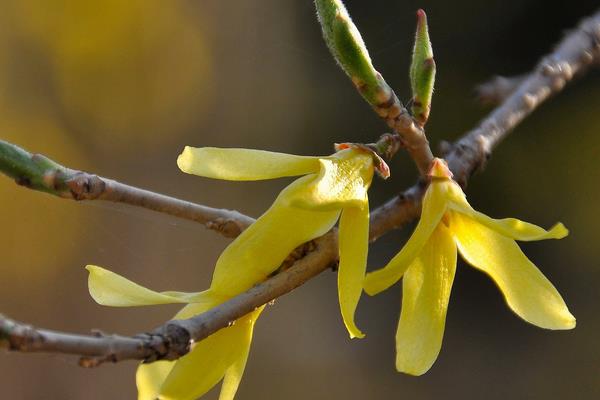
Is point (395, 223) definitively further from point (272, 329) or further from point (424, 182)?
point (272, 329)

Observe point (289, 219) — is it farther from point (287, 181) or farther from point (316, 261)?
point (287, 181)

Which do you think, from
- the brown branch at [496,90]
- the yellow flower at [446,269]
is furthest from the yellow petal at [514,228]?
the brown branch at [496,90]

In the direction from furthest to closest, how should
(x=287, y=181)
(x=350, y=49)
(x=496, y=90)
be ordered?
(x=287, y=181), (x=496, y=90), (x=350, y=49)

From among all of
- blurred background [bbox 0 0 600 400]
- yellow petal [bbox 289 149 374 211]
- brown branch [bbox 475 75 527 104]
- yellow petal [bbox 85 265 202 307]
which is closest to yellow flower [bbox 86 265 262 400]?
yellow petal [bbox 85 265 202 307]

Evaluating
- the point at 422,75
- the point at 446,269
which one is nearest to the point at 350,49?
the point at 422,75

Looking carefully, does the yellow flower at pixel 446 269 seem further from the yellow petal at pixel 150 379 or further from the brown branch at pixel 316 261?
the yellow petal at pixel 150 379
